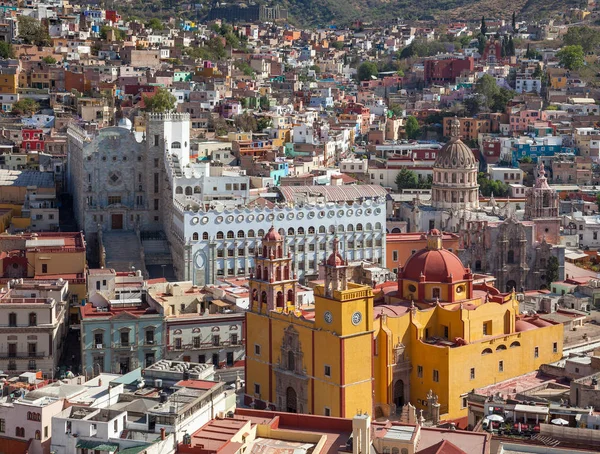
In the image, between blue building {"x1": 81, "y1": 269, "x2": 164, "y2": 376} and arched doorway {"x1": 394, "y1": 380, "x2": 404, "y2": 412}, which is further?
blue building {"x1": 81, "y1": 269, "x2": 164, "y2": 376}

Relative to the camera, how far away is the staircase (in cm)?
7581

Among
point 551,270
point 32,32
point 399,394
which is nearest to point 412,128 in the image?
point 32,32

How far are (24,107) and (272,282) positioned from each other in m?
60.5

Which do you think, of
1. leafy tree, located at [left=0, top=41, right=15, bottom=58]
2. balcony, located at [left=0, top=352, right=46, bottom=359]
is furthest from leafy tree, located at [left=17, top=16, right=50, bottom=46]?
balcony, located at [left=0, top=352, right=46, bottom=359]

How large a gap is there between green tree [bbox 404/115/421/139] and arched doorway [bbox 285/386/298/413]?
74567mm

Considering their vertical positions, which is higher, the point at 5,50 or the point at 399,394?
the point at 5,50

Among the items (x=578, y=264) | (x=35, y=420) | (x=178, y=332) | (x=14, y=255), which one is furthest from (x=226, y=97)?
(x=35, y=420)

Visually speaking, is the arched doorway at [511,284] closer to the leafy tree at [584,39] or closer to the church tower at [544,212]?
the church tower at [544,212]

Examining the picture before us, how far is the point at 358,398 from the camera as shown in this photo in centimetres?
5544

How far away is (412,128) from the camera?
425 feet

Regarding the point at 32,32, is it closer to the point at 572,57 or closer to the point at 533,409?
the point at 572,57

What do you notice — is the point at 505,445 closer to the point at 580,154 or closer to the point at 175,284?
the point at 175,284

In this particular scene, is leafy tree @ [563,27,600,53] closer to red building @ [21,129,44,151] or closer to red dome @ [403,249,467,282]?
red building @ [21,129,44,151]

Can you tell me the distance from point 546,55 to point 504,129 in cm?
4258
